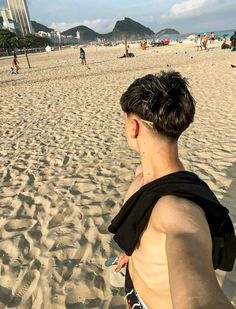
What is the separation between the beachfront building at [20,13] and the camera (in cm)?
17538

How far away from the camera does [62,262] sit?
9.19 ft

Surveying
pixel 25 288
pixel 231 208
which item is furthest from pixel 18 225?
pixel 231 208

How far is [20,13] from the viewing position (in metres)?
178

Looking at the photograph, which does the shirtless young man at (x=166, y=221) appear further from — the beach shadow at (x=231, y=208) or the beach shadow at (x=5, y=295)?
the beach shadow at (x=5, y=295)

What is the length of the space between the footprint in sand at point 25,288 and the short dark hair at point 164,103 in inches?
83.1

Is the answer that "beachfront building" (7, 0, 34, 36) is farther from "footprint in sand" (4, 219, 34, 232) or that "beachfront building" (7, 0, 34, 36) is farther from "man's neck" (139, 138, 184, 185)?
"man's neck" (139, 138, 184, 185)

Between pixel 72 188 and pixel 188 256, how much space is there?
135 inches

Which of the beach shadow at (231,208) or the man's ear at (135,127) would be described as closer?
the man's ear at (135,127)

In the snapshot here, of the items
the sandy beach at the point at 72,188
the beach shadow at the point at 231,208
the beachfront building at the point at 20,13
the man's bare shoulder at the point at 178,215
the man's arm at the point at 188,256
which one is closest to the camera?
the man's arm at the point at 188,256

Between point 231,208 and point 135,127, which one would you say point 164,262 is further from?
point 231,208

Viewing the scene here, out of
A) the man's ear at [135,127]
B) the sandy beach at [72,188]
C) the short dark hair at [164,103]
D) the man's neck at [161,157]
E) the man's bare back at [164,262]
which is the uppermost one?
the short dark hair at [164,103]

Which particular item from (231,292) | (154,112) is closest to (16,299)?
(231,292)

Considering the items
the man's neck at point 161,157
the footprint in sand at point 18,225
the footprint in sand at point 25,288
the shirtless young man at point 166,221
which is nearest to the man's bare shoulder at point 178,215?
the shirtless young man at point 166,221

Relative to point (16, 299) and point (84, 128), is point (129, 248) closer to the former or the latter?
point (16, 299)
